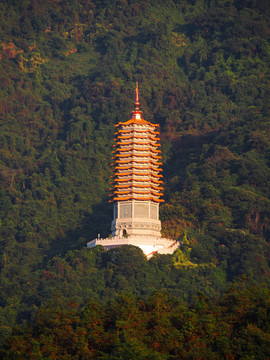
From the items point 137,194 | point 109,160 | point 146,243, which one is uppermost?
point 109,160

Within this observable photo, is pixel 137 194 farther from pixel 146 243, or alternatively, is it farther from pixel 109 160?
pixel 109 160

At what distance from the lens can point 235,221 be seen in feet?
322

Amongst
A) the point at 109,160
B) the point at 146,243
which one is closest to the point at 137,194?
the point at 146,243

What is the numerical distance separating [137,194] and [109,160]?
20687 millimetres

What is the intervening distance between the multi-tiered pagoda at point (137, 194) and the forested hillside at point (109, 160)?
59.9 inches

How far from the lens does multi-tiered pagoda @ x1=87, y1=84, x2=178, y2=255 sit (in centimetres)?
9300

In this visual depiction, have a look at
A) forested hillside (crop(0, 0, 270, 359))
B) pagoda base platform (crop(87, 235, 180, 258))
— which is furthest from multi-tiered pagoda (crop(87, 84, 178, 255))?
forested hillside (crop(0, 0, 270, 359))

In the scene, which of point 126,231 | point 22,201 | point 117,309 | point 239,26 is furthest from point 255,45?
point 117,309

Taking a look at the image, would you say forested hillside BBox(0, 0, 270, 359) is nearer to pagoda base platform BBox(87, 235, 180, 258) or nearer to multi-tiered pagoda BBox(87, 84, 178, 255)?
pagoda base platform BBox(87, 235, 180, 258)

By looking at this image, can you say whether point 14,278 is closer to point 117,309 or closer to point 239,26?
point 117,309

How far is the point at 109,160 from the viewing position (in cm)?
11675

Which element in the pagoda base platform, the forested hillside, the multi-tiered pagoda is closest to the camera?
the forested hillside

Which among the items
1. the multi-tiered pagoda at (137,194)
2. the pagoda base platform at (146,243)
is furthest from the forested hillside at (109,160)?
the multi-tiered pagoda at (137,194)

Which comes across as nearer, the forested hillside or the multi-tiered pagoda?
the forested hillside
